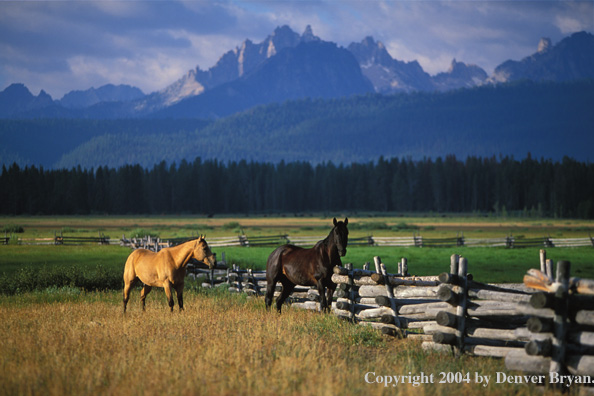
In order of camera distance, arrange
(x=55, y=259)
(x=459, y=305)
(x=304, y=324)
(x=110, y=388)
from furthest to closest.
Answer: (x=55, y=259) → (x=304, y=324) → (x=459, y=305) → (x=110, y=388)

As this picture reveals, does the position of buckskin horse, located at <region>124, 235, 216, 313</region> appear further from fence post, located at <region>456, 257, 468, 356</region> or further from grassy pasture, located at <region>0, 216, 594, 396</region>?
fence post, located at <region>456, 257, 468, 356</region>

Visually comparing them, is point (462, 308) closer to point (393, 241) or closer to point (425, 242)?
point (393, 241)

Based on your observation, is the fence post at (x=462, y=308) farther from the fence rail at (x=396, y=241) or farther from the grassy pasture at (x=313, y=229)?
the grassy pasture at (x=313, y=229)

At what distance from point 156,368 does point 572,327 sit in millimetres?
5739

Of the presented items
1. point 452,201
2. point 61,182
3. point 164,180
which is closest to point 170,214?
point 164,180

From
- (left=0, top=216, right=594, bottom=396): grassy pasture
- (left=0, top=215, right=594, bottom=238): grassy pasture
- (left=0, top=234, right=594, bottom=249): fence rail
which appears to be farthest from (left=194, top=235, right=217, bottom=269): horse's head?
(left=0, top=215, right=594, bottom=238): grassy pasture

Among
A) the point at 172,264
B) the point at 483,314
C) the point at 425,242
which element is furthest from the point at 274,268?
the point at 425,242

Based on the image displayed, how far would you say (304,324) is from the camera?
12062mm

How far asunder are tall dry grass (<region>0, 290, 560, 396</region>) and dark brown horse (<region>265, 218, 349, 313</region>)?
0.71 m

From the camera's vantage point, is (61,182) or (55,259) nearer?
(55,259)

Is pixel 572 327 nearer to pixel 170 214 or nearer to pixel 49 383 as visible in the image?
→ pixel 49 383

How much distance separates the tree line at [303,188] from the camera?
134500 mm

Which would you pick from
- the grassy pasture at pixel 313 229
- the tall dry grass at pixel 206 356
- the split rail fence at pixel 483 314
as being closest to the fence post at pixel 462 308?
the split rail fence at pixel 483 314

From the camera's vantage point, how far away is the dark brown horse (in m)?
12.8
